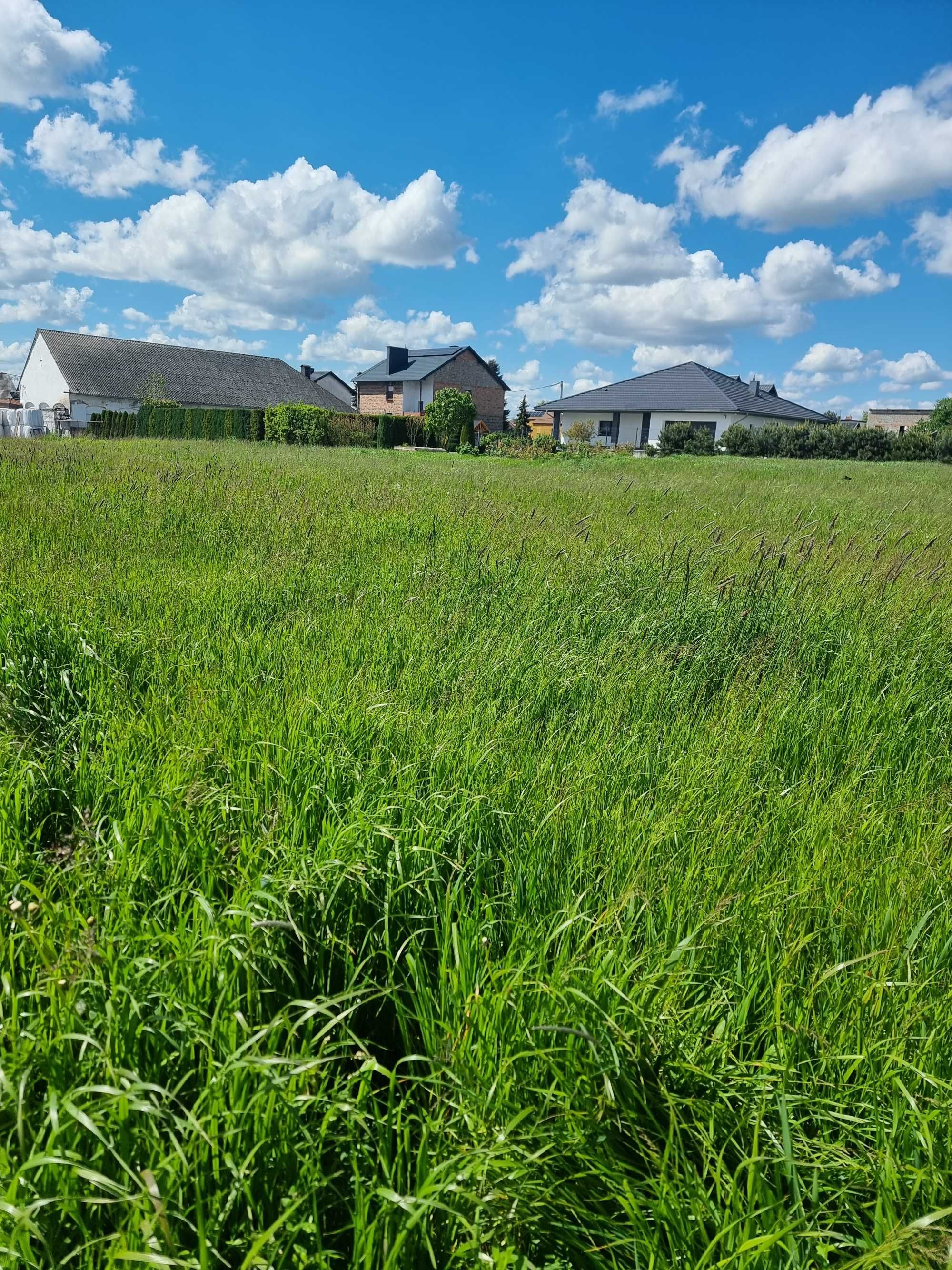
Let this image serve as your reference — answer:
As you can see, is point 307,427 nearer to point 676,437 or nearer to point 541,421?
point 676,437

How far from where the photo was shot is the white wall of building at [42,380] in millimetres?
54906

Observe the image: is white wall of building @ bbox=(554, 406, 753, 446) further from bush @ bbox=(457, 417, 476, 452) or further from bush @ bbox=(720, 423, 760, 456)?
bush @ bbox=(720, 423, 760, 456)

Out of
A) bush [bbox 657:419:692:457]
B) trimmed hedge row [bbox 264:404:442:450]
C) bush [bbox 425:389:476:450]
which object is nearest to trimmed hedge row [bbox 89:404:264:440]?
trimmed hedge row [bbox 264:404:442:450]

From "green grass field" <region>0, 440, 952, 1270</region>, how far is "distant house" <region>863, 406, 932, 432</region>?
11677 cm

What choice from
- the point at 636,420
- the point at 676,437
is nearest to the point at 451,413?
the point at 676,437

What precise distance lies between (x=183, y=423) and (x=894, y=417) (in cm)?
10735

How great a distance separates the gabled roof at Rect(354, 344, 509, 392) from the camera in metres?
69.6

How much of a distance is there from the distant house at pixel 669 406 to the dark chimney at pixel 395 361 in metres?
14.6

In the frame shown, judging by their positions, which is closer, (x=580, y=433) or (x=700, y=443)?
(x=700, y=443)

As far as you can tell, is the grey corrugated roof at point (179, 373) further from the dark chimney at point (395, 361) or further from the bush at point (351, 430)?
the bush at point (351, 430)

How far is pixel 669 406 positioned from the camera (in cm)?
6406

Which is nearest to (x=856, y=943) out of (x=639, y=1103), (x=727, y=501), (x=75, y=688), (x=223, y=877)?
(x=639, y=1103)

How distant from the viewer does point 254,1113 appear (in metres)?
1.28

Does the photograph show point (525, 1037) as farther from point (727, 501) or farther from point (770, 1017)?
point (727, 501)
